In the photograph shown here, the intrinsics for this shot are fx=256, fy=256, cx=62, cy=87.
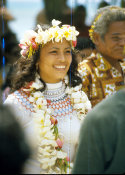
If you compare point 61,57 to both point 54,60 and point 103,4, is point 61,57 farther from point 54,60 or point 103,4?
point 103,4

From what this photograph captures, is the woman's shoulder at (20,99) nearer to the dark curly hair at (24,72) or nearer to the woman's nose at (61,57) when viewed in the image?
the dark curly hair at (24,72)

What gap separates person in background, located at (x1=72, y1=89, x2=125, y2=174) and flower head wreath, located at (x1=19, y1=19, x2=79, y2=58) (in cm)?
105

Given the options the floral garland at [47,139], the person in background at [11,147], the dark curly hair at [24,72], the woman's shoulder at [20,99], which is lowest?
the floral garland at [47,139]

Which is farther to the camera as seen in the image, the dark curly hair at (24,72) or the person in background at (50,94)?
the dark curly hair at (24,72)

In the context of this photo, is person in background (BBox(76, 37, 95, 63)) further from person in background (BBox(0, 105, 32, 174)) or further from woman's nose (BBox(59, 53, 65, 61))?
person in background (BBox(0, 105, 32, 174))

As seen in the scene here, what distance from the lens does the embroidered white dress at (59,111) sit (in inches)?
69.5

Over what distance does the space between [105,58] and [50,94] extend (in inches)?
30.6

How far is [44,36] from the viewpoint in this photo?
1905mm

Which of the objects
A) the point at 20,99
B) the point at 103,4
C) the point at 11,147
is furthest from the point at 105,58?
the point at 11,147

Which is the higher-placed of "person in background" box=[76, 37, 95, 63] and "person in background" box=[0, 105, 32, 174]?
"person in background" box=[0, 105, 32, 174]

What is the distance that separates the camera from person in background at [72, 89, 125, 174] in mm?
929

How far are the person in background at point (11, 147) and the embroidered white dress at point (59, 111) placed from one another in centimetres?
88

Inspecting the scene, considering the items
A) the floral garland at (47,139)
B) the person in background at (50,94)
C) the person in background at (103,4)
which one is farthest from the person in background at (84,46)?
the floral garland at (47,139)

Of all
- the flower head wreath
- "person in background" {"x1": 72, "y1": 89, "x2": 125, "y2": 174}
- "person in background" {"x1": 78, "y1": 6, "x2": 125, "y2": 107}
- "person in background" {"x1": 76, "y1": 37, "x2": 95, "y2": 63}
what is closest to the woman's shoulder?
the flower head wreath
